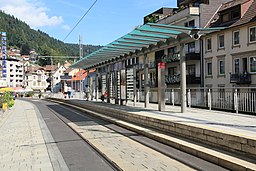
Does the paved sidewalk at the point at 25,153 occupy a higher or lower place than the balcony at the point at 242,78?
lower

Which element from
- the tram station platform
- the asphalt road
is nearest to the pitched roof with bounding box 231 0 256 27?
the tram station platform

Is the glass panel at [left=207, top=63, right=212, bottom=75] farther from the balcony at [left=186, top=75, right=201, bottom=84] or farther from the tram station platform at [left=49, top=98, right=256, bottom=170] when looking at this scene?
the tram station platform at [left=49, top=98, right=256, bottom=170]

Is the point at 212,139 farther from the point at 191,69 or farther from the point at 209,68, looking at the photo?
the point at 191,69

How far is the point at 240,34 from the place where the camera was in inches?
1449

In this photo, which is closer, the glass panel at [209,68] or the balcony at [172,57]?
the glass panel at [209,68]

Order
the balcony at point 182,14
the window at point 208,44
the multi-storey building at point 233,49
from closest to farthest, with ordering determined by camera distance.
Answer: the multi-storey building at point 233,49 < the window at point 208,44 < the balcony at point 182,14

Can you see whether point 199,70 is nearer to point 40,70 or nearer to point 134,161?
point 134,161

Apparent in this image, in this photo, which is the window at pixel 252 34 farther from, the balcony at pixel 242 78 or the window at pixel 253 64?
the balcony at pixel 242 78

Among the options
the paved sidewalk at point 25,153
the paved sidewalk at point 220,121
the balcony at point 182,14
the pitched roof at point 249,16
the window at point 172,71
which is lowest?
the paved sidewalk at point 25,153

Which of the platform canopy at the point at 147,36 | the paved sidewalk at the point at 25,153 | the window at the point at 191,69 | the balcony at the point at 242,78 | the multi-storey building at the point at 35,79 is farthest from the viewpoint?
the multi-storey building at the point at 35,79

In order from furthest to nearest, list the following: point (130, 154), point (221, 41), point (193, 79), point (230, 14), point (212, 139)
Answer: point (193, 79) < point (230, 14) < point (221, 41) < point (130, 154) < point (212, 139)

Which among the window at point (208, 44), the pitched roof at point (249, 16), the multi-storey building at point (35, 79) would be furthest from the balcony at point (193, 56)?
the multi-storey building at point (35, 79)

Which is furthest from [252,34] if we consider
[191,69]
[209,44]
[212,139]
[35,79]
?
[35,79]

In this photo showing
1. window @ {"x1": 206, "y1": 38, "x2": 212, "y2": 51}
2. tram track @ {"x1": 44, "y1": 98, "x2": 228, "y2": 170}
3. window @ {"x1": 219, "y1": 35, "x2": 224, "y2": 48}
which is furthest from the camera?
window @ {"x1": 206, "y1": 38, "x2": 212, "y2": 51}
